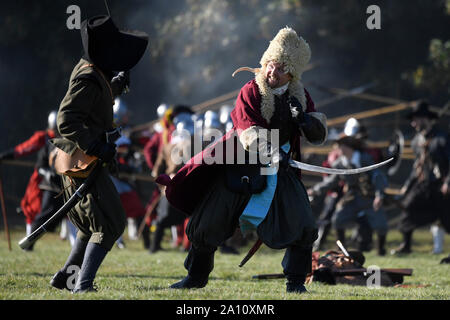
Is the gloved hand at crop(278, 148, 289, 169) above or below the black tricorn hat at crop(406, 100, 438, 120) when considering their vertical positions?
above

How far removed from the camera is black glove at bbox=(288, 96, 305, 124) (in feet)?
17.0

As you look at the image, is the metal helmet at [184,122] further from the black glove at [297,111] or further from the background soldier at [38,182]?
the black glove at [297,111]

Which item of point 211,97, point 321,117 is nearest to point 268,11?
point 211,97

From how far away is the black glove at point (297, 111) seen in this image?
5180mm

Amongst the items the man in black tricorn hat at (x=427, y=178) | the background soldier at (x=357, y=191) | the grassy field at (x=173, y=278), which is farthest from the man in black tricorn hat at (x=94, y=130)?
the man in black tricorn hat at (x=427, y=178)

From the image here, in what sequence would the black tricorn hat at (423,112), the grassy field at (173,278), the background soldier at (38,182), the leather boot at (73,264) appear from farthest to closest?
the black tricorn hat at (423,112) → the background soldier at (38,182) → the leather boot at (73,264) → the grassy field at (173,278)

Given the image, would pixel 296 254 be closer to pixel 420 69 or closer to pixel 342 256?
pixel 342 256

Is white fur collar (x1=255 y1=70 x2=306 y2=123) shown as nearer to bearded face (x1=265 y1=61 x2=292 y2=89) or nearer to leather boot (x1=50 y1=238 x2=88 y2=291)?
bearded face (x1=265 y1=61 x2=292 y2=89)

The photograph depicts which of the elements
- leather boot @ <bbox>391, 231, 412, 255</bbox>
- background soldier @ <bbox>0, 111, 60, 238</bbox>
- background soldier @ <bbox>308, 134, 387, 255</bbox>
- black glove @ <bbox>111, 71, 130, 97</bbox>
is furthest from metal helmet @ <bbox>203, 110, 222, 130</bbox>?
black glove @ <bbox>111, 71, 130, 97</bbox>

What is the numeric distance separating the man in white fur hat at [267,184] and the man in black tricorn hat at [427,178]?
6075 mm

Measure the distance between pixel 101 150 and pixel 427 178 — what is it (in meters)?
7.39

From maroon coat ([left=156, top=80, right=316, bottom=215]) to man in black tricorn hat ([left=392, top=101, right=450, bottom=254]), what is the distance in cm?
601

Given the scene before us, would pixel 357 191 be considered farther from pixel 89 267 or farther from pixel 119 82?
pixel 89 267

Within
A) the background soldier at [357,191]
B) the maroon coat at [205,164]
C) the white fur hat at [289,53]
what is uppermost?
the white fur hat at [289,53]
